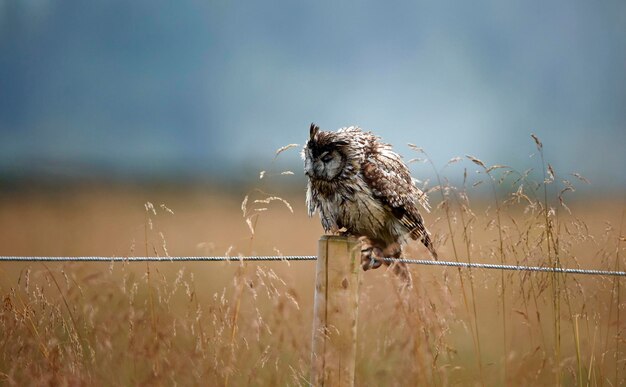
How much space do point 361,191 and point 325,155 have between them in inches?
9.7

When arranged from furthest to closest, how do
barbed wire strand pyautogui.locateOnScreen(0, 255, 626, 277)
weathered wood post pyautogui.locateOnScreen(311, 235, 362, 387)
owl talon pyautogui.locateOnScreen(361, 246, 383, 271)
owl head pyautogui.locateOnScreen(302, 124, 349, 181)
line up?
owl head pyautogui.locateOnScreen(302, 124, 349, 181) < owl talon pyautogui.locateOnScreen(361, 246, 383, 271) < barbed wire strand pyautogui.locateOnScreen(0, 255, 626, 277) < weathered wood post pyautogui.locateOnScreen(311, 235, 362, 387)

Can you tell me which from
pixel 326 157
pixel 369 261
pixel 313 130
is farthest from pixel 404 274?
pixel 313 130

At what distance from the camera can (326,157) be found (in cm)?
307

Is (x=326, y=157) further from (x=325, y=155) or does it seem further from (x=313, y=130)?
(x=313, y=130)

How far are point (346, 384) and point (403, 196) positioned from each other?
48.4 inches

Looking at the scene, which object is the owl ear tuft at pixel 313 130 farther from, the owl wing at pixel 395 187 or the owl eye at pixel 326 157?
the owl wing at pixel 395 187

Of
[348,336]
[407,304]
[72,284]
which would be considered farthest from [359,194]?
[72,284]

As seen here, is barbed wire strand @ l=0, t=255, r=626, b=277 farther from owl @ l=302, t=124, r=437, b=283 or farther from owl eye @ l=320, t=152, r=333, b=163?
owl eye @ l=320, t=152, r=333, b=163

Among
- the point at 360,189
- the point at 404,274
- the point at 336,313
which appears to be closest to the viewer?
the point at 336,313

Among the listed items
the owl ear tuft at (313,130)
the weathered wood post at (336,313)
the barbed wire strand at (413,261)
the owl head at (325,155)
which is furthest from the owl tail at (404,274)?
the owl ear tuft at (313,130)

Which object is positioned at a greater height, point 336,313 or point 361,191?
point 361,191

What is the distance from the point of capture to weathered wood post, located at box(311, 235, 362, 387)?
2117mm

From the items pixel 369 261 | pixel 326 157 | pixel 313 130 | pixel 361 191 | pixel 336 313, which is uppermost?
pixel 313 130

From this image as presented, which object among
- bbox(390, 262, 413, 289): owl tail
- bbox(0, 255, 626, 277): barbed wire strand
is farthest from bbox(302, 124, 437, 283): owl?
bbox(0, 255, 626, 277): barbed wire strand
